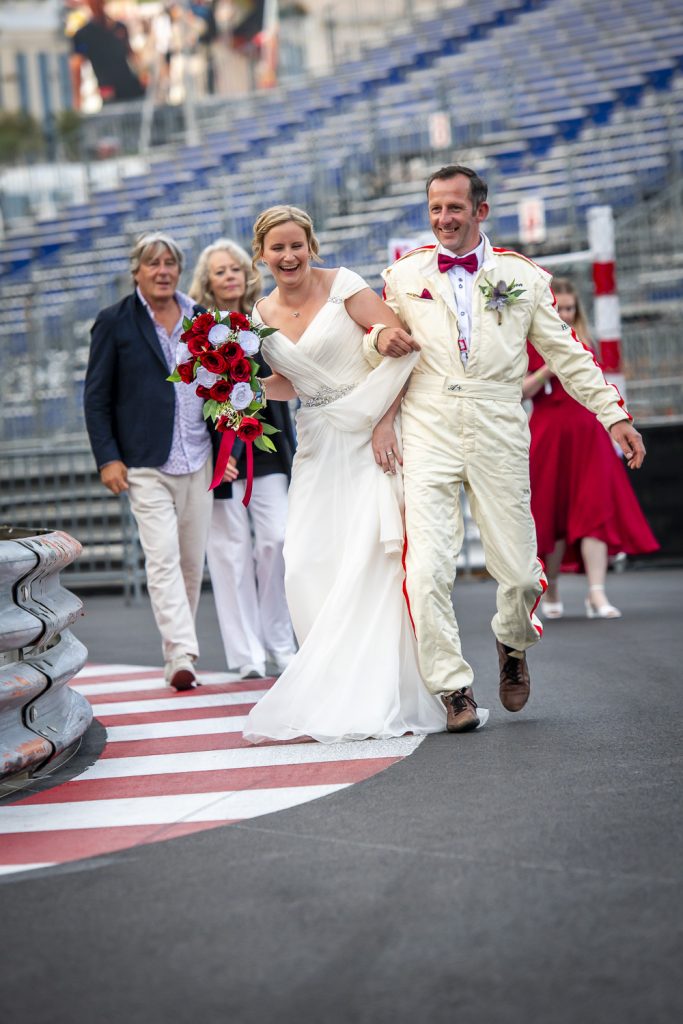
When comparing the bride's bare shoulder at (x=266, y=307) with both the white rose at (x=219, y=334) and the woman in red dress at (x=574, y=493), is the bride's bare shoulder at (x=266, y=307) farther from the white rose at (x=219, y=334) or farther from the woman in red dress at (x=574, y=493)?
the woman in red dress at (x=574, y=493)

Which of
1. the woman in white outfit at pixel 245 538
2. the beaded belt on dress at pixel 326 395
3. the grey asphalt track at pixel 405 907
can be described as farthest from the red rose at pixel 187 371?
the grey asphalt track at pixel 405 907

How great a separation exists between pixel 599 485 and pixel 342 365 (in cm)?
369

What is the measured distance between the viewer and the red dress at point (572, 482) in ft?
31.0

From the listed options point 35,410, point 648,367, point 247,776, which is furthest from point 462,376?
point 35,410

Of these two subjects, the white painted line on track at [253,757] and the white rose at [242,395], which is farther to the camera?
the white rose at [242,395]

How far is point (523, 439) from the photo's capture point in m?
5.91

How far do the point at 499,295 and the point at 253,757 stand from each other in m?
1.97

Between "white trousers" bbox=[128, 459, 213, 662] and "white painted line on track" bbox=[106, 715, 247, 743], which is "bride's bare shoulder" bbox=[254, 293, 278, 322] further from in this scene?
"white painted line on track" bbox=[106, 715, 247, 743]

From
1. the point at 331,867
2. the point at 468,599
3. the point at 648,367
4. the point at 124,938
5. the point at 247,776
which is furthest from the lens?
the point at 648,367

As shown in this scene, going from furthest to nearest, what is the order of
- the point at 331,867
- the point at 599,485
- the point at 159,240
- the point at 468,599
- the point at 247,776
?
1. the point at 468,599
2. the point at 599,485
3. the point at 159,240
4. the point at 247,776
5. the point at 331,867

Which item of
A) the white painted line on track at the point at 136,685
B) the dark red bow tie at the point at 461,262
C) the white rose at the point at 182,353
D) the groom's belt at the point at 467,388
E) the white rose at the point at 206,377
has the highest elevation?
the dark red bow tie at the point at 461,262

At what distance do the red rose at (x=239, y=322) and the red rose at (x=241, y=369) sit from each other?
0.40ft

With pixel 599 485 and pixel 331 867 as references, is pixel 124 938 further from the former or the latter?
pixel 599 485

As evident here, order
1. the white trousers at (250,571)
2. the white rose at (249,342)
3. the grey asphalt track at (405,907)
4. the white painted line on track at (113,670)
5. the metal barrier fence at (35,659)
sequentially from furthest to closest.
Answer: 1. the white painted line on track at (113,670)
2. the white trousers at (250,571)
3. the white rose at (249,342)
4. the metal barrier fence at (35,659)
5. the grey asphalt track at (405,907)
